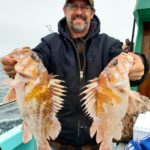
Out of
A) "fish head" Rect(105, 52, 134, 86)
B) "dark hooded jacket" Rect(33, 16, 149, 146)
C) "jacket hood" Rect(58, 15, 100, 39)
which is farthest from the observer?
"jacket hood" Rect(58, 15, 100, 39)

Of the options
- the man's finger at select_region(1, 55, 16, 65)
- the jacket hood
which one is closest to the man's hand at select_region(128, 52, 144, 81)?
the jacket hood

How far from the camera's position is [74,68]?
4145 millimetres

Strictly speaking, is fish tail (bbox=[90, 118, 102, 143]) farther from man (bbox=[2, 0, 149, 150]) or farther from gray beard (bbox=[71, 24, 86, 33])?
gray beard (bbox=[71, 24, 86, 33])

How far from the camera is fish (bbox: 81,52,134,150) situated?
11.0ft

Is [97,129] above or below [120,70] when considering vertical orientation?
below

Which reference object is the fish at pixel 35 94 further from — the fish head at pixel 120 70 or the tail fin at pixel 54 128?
the fish head at pixel 120 70

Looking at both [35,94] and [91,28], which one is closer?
[35,94]

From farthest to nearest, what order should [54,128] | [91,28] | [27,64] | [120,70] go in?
[91,28] < [54,128] < [27,64] < [120,70]

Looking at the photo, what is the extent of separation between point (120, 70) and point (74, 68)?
88 cm

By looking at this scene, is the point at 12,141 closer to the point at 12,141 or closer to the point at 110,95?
the point at 12,141

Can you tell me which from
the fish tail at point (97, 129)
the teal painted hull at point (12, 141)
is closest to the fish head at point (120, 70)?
the fish tail at point (97, 129)

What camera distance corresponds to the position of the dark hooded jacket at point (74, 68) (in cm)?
412

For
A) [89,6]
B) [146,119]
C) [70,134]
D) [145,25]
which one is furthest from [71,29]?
[145,25]

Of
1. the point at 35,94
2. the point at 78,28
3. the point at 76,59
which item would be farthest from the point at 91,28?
the point at 35,94
